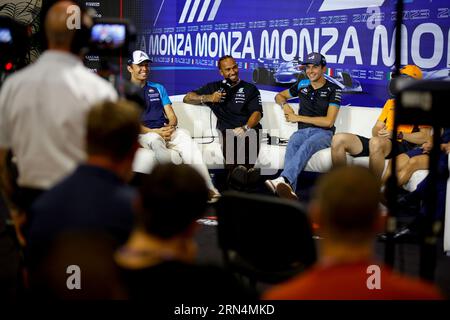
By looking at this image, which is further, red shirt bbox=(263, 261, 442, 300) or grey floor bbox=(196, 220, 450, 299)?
grey floor bbox=(196, 220, 450, 299)

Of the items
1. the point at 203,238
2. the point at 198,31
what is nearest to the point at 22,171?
the point at 203,238

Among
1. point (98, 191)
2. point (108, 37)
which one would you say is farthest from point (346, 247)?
point (108, 37)

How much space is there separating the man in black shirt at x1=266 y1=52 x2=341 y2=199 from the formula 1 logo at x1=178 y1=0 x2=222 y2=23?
1.75 m

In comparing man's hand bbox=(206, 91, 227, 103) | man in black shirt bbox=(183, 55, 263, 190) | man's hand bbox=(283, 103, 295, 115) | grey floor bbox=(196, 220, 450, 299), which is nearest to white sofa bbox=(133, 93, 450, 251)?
man in black shirt bbox=(183, 55, 263, 190)

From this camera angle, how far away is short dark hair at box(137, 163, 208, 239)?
59.5 inches

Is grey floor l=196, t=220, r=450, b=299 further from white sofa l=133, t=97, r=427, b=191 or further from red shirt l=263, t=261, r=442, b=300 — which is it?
red shirt l=263, t=261, r=442, b=300

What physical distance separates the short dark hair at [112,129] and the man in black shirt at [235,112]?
164 inches

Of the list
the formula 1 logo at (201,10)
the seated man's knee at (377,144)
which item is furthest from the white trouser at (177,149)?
the formula 1 logo at (201,10)

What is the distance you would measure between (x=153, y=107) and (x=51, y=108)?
393cm

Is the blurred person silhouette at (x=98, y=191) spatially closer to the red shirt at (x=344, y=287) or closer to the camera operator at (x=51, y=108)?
the camera operator at (x=51, y=108)

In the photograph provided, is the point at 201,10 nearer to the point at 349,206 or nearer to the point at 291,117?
the point at 291,117
